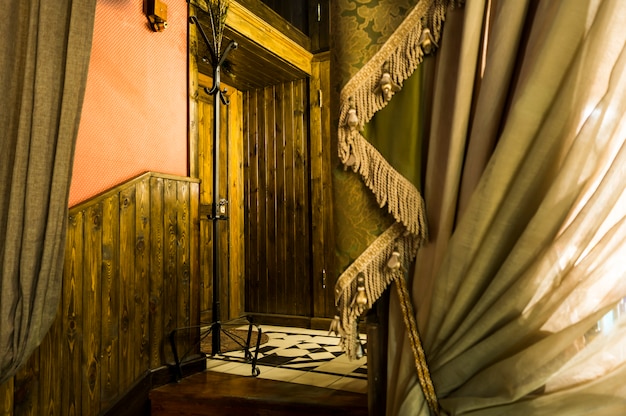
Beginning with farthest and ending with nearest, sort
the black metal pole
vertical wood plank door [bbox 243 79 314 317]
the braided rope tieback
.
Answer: vertical wood plank door [bbox 243 79 314 317], the black metal pole, the braided rope tieback

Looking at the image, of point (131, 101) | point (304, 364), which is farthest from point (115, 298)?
point (304, 364)

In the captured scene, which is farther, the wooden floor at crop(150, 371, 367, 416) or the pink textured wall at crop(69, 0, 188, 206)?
the pink textured wall at crop(69, 0, 188, 206)

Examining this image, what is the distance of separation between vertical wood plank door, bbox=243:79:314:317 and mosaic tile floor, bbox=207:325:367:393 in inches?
26.3

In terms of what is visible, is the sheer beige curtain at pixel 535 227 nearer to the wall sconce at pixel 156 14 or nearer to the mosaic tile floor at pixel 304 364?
the mosaic tile floor at pixel 304 364

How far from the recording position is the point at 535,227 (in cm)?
84

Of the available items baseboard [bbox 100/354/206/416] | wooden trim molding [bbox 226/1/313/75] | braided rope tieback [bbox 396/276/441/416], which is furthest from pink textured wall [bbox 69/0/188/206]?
braided rope tieback [bbox 396/276/441/416]

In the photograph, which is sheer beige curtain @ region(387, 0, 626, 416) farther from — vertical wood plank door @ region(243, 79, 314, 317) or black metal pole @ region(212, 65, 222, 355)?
vertical wood plank door @ region(243, 79, 314, 317)

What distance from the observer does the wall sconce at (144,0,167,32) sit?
2.33 metres

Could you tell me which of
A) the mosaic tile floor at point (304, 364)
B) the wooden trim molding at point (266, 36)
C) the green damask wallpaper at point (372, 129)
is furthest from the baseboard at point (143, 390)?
the wooden trim molding at point (266, 36)

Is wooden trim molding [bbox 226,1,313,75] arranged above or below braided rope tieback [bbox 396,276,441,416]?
above

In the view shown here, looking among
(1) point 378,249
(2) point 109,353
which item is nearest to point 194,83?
(2) point 109,353

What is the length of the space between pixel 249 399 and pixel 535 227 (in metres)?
1.52

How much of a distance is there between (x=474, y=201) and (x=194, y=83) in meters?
2.13

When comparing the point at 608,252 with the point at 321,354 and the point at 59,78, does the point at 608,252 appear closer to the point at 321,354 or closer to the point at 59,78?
the point at 59,78
